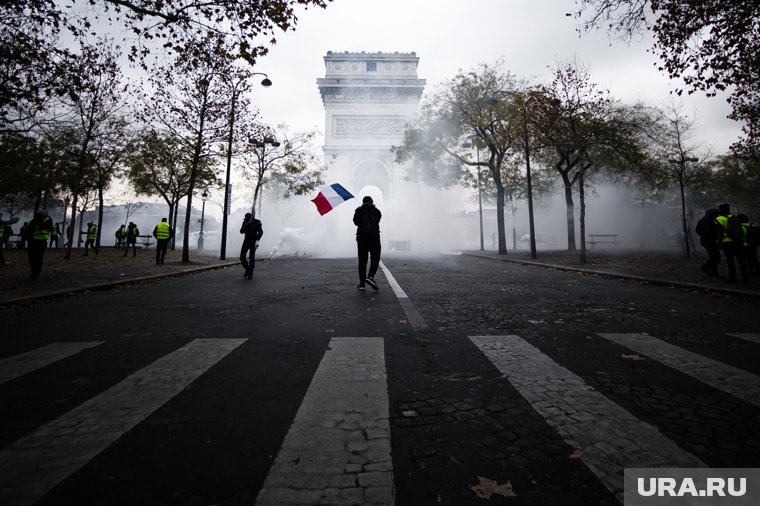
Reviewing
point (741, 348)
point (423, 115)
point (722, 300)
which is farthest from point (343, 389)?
point (423, 115)

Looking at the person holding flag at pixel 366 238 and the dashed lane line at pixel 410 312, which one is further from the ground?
the person holding flag at pixel 366 238

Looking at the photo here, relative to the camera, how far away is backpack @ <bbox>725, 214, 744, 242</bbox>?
351 inches

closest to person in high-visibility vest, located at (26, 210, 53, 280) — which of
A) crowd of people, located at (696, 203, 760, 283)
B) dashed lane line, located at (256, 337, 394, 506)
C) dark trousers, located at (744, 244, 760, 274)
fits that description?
dashed lane line, located at (256, 337, 394, 506)

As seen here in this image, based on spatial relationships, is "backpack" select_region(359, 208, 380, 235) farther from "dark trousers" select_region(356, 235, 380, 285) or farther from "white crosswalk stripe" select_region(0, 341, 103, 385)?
"white crosswalk stripe" select_region(0, 341, 103, 385)

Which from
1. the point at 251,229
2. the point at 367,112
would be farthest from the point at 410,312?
the point at 367,112

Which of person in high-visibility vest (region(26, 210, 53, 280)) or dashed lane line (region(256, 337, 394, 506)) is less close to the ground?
person in high-visibility vest (region(26, 210, 53, 280))

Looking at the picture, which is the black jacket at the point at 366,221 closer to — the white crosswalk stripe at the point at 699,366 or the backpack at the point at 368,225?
the backpack at the point at 368,225

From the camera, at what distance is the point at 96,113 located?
66.3 ft

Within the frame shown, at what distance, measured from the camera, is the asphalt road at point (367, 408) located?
5.30ft

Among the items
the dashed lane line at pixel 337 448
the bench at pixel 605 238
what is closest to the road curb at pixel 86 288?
the dashed lane line at pixel 337 448

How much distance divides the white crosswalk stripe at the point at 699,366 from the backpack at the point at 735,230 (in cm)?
717

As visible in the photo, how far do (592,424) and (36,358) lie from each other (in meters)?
4.39

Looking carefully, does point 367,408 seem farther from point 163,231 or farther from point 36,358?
point 163,231

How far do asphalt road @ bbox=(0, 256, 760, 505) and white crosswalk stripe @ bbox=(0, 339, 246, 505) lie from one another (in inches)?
0.4
